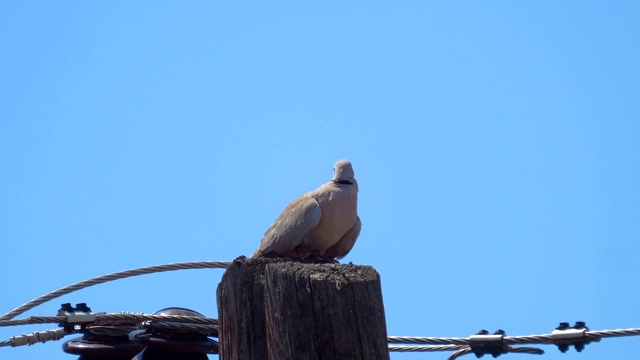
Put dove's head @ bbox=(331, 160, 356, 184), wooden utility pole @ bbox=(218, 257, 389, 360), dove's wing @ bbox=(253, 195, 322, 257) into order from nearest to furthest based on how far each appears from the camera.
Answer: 1. wooden utility pole @ bbox=(218, 257, 389, 360)
2. dove's wing @ bbox=(253, 195, 322, 257)
3. dove's head @ bbox=(331, 160, 356, 184)

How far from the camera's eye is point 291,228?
7855mm

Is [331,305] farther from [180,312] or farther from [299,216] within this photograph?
[299,216]

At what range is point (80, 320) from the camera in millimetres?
6340

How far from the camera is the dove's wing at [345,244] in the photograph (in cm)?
838

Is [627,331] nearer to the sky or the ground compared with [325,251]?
nearer to the ground

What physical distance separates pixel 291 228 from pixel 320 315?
3.91m

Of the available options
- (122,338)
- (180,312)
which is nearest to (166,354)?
(180,312)

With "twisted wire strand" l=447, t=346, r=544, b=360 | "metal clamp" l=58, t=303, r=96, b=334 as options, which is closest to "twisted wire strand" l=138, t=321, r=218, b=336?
"metal clamp" l=58, t=303, r=96, b=334

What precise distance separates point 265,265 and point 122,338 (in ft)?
8.21

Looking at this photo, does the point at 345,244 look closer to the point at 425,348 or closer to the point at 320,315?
the point at 425,348

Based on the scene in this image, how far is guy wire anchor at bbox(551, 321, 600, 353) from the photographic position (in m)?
5.17

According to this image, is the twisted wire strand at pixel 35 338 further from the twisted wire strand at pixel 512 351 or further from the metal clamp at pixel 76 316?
the twisted wire strand at pixel 512 351

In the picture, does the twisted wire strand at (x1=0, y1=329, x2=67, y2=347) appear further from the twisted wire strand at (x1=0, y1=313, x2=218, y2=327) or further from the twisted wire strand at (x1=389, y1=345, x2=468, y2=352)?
the twisted wire strand at (x1=389, y1=345, x2=468, y2=352)

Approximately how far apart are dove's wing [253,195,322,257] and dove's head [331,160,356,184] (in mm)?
360
